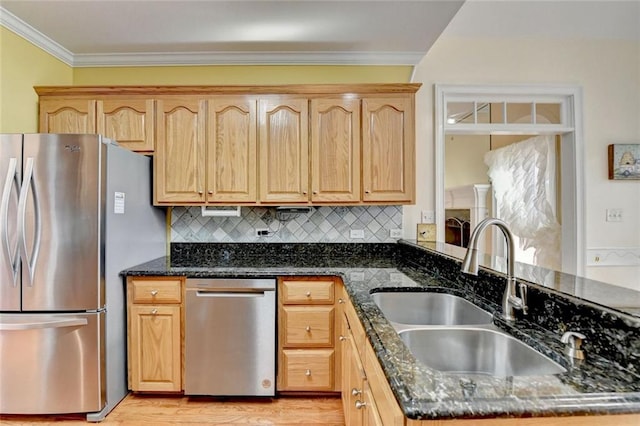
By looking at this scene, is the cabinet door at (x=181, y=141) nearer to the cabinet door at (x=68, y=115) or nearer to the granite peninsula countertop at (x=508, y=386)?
the cabinet door at (x=68, y=115)

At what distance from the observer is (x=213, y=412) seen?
207 cm

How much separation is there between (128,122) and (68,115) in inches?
18.6

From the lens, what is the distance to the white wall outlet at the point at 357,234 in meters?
2.82

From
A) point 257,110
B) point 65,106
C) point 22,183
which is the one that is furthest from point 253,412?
point 65,106

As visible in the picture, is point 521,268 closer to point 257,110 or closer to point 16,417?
point 257,110

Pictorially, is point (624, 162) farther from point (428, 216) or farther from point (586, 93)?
point (428, 216)

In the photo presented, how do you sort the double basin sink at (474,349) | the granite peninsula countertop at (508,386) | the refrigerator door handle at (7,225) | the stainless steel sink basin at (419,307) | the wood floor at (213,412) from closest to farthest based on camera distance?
the granite peninsula countertop at (508,386) → the double basin sink at (474,349) → the stainless steel sink basin at (419,307) → the refrigerator door handle at (7,225) → the wood floor at (213,412)

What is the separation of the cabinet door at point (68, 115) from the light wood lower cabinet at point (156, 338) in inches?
53.0

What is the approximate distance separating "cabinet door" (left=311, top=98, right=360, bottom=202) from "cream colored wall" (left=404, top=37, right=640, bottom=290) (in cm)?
70

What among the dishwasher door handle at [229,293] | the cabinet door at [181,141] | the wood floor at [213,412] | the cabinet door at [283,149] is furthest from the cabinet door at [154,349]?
the cabinet door at [283,149]

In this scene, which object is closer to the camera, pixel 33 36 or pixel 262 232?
pixel 33 36

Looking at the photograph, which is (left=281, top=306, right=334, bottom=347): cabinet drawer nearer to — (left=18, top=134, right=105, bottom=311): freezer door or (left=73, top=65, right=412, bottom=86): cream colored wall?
(left=18, top=134, right=105, bottom=311): freezer door

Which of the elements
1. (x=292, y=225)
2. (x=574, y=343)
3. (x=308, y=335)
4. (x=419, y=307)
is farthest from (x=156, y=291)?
(x=574, y=343)

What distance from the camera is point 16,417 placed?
1985mm
